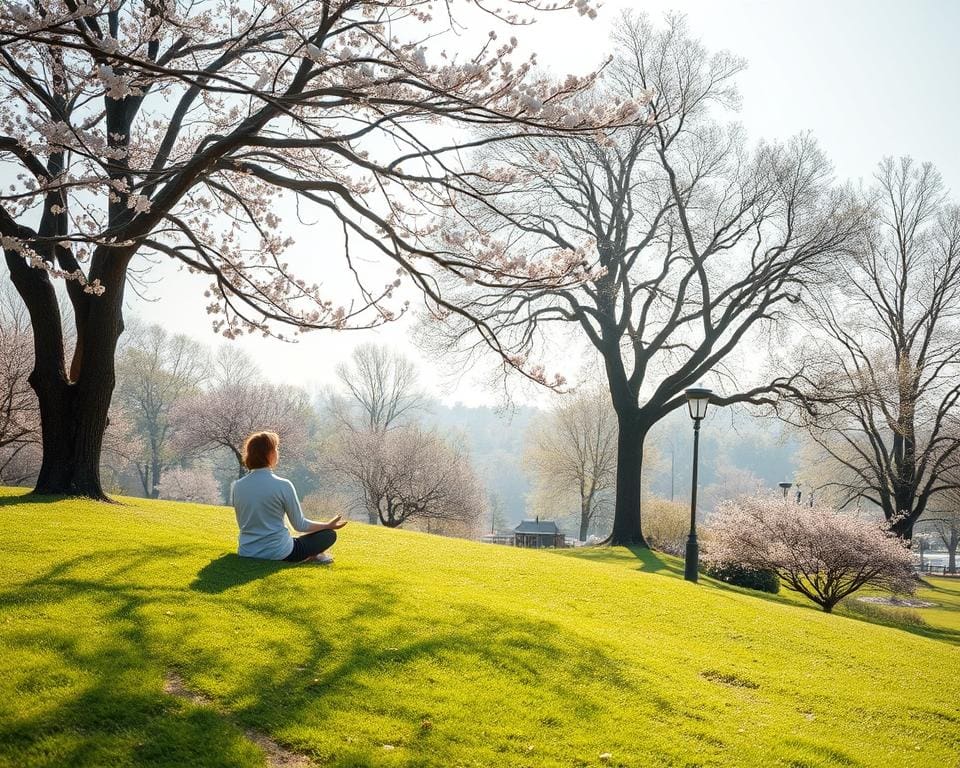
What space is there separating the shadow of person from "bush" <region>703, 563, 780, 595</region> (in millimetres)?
15974

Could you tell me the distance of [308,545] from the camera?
7.59 meters

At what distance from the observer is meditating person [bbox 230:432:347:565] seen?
23.5ft

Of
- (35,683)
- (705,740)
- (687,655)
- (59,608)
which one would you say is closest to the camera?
(35,683)

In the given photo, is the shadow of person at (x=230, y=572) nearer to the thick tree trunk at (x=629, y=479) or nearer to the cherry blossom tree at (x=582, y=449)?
the thick tree trunk at (x=629, y=479)

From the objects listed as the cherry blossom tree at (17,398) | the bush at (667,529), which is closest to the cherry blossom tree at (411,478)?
the bush at (667,529)

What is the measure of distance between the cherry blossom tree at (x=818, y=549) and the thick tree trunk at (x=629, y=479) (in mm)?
5462

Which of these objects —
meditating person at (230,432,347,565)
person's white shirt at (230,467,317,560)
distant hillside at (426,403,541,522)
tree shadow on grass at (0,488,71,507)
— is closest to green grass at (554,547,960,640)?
meditating person at (230,432,347,565)

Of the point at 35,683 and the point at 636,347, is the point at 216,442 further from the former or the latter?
the point at 35,683

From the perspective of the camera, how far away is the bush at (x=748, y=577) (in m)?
19.9

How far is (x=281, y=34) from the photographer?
36.0 ft

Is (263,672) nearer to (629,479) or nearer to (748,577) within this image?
(748,577)

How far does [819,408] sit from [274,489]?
775 inches

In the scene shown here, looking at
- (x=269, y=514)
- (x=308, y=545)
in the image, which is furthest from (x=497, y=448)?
(x=269, y=514)

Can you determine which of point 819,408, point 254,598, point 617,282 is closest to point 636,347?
point 617,282
